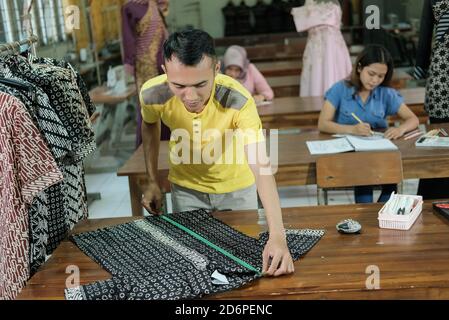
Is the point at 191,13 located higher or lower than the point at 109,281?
higher

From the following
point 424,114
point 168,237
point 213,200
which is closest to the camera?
point 168,237

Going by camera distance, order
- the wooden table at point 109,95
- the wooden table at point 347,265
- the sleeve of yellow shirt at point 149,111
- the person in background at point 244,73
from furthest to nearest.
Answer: the wooden table at point 109,95, the person in background at point 244,73, the sleeve of yellow shirt at point 149,111, the wooden table at point 347,265

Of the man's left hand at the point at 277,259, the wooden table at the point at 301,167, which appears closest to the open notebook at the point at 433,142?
the wooden table at the point at 301,167

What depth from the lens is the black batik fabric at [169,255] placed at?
158cm

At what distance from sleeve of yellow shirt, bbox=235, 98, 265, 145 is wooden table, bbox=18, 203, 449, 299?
0.33m

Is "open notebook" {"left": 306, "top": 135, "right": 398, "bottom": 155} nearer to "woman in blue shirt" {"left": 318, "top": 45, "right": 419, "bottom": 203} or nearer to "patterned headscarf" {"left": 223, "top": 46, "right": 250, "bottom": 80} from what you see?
"woman in blue shirt" {"left": 318, "top": 45, "right": 419, "bottom": 203}

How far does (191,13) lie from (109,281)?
4105mm

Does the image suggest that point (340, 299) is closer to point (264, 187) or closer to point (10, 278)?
Result: point (264, 187)

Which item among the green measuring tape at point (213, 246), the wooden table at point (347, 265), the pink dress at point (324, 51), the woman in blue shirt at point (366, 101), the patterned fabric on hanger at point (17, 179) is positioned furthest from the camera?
the pink dress at point (324, 51)

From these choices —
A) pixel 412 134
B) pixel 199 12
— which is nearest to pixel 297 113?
pixel 412 134

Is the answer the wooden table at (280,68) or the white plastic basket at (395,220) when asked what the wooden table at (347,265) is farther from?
the wooden table at (280,68)

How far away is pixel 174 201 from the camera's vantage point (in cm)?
238

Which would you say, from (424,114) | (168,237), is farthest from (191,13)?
(168,237)

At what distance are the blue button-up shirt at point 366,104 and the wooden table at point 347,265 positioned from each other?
4.66 feet
